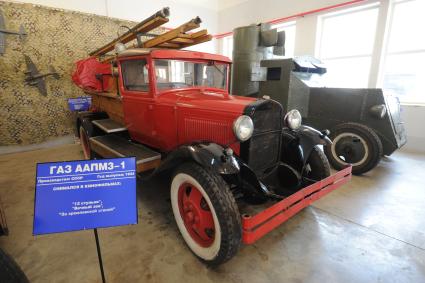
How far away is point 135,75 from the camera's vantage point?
265 cm

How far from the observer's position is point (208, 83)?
2674 mm

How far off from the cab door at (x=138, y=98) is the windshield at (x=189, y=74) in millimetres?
147

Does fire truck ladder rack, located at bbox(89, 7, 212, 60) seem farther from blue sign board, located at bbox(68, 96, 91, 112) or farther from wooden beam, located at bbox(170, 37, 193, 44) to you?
blue sign board, located at bbox(68, 96, 91, 112)

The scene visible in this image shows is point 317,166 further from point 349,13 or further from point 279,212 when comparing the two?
point 349,13

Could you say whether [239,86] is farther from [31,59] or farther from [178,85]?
[31,59]

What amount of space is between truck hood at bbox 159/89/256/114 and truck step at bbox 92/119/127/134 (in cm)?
92

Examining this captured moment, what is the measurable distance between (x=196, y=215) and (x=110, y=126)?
200 cm

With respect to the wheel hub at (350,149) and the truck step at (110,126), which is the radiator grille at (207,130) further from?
the wheel hub at (350,149)

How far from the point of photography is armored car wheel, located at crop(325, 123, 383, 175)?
10.4 feet

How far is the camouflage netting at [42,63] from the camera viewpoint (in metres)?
4.25

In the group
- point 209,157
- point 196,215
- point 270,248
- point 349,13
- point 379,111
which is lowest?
point 270,248

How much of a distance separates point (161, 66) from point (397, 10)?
5.10 metres

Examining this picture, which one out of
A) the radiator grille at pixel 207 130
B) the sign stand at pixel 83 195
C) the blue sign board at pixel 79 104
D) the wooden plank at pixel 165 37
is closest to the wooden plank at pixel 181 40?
the wooden plank at pixel 165 37

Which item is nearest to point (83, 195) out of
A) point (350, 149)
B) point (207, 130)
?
point (207, 130)
